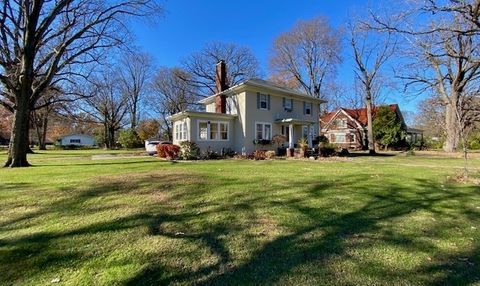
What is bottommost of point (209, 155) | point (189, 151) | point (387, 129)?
point (209, 155)

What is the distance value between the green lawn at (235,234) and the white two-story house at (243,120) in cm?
1227

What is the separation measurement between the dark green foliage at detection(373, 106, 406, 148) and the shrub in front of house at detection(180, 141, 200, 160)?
25.3m

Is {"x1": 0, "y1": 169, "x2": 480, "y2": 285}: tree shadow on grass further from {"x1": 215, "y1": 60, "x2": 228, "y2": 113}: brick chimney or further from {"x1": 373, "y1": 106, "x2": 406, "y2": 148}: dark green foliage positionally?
{"x1": 373, "y1": 106, "x2": 406, "y2": 148}: dark green foliage

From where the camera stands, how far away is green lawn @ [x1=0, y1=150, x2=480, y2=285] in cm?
323

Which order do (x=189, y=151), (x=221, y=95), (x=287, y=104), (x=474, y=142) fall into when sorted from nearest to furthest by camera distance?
(x=189, y=151)
(x=221, y=95)
(x=287, y=104)
(x=474, y=142)

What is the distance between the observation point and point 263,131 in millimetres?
21688

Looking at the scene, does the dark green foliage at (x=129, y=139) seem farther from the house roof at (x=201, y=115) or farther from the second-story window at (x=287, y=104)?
the second-story window at (x=287, y=104)

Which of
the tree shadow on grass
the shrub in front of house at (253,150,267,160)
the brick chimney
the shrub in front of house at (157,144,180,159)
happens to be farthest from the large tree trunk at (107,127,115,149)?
the tree shadow on grass

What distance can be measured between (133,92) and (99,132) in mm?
13827

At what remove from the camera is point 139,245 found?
12.9 feet

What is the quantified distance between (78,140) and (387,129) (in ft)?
202

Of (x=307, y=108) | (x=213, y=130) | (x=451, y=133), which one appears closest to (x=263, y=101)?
(x=213, y=130)

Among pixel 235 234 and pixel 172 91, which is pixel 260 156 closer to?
pixel 235 234

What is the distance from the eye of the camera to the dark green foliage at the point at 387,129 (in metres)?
33.1
